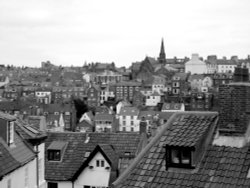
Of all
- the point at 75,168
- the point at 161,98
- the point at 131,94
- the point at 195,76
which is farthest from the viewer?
the point at 195,76

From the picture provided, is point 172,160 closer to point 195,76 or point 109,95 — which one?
point 109,95

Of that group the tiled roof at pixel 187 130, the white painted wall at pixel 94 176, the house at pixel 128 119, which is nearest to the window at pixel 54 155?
the white painted wall at pixel 94 176

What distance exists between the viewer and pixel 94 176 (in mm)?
24812

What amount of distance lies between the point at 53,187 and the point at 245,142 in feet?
53.9

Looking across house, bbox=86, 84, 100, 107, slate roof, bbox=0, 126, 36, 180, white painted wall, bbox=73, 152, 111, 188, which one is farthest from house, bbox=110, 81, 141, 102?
slate roof, bbox=0, 126, 36, 180

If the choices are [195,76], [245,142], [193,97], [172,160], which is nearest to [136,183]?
[172,160]

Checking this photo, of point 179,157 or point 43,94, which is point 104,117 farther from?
point 179,157

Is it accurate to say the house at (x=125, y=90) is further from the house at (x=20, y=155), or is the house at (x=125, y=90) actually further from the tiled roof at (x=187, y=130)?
the tiled roof at (x=187, y=130)

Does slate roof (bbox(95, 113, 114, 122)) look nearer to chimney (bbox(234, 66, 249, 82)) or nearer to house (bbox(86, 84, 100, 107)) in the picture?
house (bbox(86, 84, 100, 107))

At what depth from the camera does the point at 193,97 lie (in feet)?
380

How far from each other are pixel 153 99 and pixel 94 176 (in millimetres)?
112492

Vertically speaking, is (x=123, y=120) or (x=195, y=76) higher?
(x=195, y=76)

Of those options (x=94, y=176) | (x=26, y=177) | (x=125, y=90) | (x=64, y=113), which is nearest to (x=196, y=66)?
(x=125, y=90)

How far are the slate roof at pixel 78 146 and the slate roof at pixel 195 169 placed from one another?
12.9m
